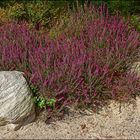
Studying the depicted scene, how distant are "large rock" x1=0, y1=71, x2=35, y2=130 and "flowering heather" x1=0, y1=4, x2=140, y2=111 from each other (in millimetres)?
225

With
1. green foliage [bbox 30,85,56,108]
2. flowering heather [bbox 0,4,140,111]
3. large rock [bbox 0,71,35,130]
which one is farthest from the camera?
flowering heather [bbox 0,4,140,111]

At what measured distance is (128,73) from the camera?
539 cm

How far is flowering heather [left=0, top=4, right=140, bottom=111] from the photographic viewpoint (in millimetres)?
4965

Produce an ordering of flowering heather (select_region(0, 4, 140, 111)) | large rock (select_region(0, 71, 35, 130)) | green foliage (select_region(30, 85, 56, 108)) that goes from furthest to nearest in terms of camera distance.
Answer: flowering heather (select_region(0, 4, 140, 111)) → green foliage (select_region(30, 85, 56, 108)) → large rock (select_region(0, 71, 35, 130))

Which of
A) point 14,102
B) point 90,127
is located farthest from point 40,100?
point 90,127

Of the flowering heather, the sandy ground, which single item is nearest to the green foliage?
the flowering heather

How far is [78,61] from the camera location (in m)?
5.09

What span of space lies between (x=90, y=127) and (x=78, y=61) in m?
0.87

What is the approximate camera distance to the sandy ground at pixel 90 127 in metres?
4.65

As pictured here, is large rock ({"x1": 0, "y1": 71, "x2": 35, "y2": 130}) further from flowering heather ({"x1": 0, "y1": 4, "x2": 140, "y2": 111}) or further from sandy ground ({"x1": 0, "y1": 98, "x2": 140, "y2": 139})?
flowering heather ({"x1": 0, "y1": 4, "x2": 140, "y2": 111})

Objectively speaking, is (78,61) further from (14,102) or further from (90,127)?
(14,102)

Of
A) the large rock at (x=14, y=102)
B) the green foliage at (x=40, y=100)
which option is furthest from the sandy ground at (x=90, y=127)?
the green foliage at (x=40, y=100)

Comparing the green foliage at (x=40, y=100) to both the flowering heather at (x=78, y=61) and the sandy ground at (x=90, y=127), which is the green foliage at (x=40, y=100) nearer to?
the flowering heather at (x=78, y=61)

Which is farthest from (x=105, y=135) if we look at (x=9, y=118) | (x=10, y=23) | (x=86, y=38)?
(x=10, y=23)
